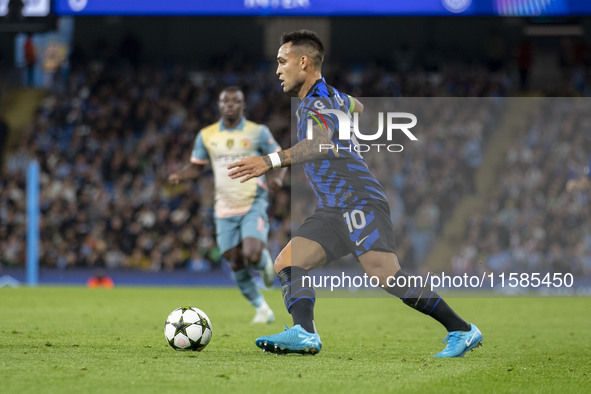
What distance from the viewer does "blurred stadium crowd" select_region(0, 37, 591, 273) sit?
20750 mm

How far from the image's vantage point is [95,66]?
1109 inches

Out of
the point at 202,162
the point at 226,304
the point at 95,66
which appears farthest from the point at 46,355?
the point at 95,66

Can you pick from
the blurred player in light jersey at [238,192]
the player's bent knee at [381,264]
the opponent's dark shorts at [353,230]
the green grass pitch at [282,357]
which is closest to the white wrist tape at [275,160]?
Answer: the opponent's dark shorts at [353,230]

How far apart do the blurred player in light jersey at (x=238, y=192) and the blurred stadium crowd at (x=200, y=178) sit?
893 centimetres

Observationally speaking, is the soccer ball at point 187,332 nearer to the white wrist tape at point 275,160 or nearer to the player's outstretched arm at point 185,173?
the white wrist tape at point 275,160

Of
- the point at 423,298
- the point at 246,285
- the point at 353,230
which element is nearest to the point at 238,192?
the point at 246,285

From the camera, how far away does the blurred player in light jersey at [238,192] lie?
35.6 feet

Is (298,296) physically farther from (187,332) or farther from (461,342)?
(461,342)

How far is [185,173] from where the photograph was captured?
10414mm

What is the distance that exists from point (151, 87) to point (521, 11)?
38.5 ft

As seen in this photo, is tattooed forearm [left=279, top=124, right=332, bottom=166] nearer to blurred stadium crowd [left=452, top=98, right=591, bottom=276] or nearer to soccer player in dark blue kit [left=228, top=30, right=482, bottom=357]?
soccer player in dark blue kit [left=228, top=30, right=482, bottom=357]

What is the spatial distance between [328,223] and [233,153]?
4.35m

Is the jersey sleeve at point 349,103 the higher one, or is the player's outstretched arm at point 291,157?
the jersey sleeve at point 349,103

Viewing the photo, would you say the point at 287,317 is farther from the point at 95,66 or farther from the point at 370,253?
the point at 95,66
